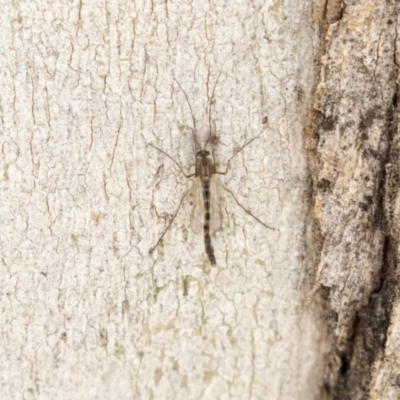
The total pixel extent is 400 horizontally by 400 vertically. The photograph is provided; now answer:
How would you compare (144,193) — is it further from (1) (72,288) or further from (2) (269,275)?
(2) (269,275)

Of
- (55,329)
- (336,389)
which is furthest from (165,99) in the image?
(336,389)

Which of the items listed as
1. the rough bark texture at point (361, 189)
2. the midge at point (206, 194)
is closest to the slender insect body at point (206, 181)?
the midge at point (206, 194)

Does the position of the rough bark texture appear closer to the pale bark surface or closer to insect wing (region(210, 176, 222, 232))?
the pale bark surface

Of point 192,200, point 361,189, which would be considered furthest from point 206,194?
point 361,189

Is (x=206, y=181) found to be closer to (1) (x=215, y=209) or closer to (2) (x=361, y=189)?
A: (1) (x=215, y=209)

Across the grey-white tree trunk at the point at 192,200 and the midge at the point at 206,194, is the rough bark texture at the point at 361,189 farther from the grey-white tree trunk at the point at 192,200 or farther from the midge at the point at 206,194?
the midge at the point at 206,194

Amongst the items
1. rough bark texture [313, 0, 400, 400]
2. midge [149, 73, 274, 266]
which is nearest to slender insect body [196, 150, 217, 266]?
midge [149, 73, 274, 266]
